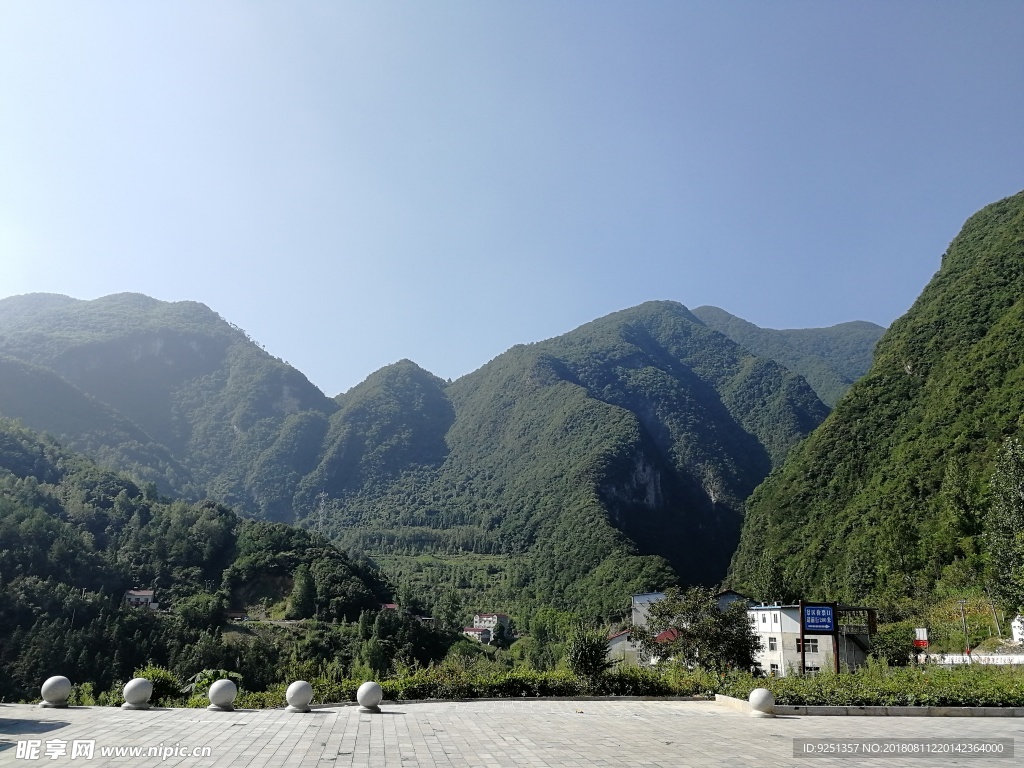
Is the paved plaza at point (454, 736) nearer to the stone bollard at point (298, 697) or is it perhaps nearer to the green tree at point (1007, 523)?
the stone bollard at point (298, 697)

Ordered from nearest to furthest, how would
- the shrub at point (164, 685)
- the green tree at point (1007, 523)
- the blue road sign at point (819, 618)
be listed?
the shrub at point (164, 685), the blue road sign at point (819, 618), the green tree at point (1007, 523)

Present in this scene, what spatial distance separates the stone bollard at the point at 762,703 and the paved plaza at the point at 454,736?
15.0 inches

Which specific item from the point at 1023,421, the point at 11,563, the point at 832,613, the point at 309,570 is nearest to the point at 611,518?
the point at 309,570

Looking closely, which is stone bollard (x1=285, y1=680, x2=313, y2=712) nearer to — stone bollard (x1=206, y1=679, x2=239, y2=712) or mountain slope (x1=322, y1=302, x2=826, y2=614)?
stone bollard (x1=206, y1=679, x2=239, y2=712)

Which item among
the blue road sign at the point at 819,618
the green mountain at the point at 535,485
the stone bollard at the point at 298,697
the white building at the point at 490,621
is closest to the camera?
the stone bollard at the point at 298,697

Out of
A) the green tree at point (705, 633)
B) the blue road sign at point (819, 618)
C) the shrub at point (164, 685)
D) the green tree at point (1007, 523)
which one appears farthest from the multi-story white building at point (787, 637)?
the shrub at point (164, 685)

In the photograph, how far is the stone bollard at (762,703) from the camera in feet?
46.6

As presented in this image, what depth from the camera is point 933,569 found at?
160 feet

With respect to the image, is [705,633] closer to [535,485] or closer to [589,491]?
[589,491]

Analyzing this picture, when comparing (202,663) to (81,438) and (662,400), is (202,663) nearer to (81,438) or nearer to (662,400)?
(81,438)

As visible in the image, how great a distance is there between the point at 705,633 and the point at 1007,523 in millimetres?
22339

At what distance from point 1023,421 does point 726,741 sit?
5259 cm

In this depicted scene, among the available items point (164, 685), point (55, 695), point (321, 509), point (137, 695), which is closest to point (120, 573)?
point (164, 685)

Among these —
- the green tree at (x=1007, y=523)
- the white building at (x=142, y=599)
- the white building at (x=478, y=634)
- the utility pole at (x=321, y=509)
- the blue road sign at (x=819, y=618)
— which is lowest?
the white building at (x=478, y=634)
